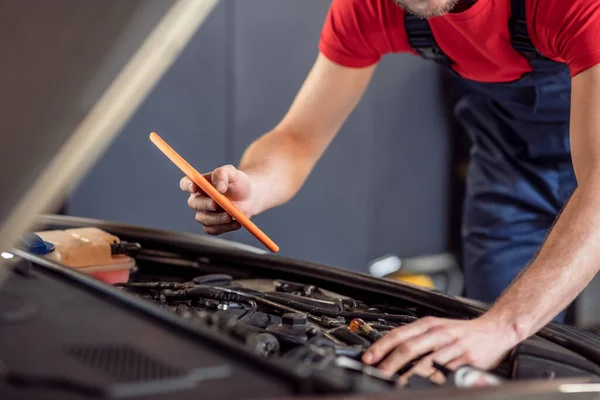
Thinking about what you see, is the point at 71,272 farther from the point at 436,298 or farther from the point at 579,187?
the point at 579,187

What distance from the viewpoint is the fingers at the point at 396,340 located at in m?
0.74

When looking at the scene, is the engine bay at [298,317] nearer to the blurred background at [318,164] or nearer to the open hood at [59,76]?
the open hood at [59,76]

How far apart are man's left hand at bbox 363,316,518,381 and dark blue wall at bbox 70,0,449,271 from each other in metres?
1.58

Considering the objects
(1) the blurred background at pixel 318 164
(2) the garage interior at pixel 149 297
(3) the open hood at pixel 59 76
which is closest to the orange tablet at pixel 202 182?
(2) the garage interior at pixel 149 297

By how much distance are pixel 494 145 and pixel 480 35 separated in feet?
1.98

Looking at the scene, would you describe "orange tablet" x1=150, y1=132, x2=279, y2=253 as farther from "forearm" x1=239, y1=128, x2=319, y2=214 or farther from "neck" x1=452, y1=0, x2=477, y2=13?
"neck" x1=452, y1=0, x2=477, y2=13

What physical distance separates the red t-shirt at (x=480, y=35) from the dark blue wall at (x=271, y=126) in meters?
1.01

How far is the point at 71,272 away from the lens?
79cm

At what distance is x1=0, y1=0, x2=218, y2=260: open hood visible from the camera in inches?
23.5

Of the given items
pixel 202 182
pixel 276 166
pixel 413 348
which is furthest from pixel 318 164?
pixel 413 348

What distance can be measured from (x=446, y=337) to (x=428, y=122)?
234cm

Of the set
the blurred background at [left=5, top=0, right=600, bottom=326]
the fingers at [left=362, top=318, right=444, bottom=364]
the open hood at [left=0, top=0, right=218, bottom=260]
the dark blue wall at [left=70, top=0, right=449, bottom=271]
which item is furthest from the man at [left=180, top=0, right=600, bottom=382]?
the dark blue wall at [left=70, top=0, right=449, bottom=271]

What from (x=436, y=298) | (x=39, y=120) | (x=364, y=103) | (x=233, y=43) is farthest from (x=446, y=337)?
(x=364, y=103)

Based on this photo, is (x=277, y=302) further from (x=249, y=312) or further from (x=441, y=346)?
(x=441, y=346)
